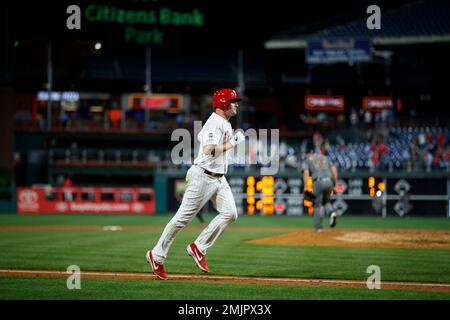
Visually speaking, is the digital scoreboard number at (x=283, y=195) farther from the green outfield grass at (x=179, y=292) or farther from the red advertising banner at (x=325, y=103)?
the green outfield grass at (x=179, y=292)

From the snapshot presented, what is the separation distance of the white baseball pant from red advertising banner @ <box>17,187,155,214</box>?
24214mm

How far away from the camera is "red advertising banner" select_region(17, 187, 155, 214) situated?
3462cm

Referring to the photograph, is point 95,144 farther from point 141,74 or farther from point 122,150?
point 141,74

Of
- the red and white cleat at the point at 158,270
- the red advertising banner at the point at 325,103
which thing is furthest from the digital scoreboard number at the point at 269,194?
the red and white cleat at the point at 158,270

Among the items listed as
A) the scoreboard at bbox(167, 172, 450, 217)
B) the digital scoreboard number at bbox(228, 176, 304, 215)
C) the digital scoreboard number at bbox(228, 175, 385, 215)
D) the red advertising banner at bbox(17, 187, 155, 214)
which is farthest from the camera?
the red advertising banner at bbox(17, 187, 155, 214)

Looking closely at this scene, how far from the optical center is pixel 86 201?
34.7m

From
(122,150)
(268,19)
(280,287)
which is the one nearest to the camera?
(280,287)

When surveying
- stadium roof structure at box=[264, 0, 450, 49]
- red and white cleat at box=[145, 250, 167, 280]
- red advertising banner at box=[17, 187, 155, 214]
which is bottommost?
red advertising banner at box=[17, 187, 155, 214]

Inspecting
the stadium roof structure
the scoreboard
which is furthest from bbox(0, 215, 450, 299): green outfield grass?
the stadium roof structure

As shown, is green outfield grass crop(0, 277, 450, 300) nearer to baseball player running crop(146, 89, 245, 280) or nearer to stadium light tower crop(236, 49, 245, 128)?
baseball player running crop(146, 89, 245, 280)

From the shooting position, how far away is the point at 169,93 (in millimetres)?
50812

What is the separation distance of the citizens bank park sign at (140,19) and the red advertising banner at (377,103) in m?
12.1
